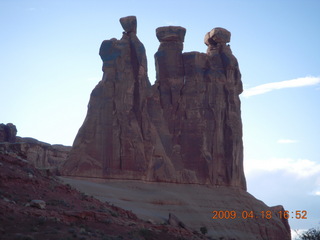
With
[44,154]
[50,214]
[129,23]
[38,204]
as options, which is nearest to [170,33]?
[129,23]

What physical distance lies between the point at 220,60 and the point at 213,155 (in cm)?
1051

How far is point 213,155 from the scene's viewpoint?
2744 inches

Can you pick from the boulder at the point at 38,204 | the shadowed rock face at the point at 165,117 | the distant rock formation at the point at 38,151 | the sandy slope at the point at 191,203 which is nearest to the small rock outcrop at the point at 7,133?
the distant rock formation at the point at 38,151

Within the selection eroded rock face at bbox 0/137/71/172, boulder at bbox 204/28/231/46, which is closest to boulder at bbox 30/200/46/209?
eroded rock face at bbox 0/137/71/172

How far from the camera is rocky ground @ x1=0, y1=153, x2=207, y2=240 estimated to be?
91.0 ft

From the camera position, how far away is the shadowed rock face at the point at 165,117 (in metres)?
61.0

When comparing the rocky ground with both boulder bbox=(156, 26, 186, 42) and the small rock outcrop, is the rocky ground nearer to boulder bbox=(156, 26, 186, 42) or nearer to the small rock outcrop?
boulder bbox=(156, 26, 186, 42)

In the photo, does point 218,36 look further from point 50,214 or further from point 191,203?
point 50,214

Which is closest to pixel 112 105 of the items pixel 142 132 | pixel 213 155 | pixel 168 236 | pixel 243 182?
pixel 142 132

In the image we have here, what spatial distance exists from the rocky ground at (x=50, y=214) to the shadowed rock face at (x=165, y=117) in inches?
840

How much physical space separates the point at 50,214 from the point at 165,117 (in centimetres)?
3984

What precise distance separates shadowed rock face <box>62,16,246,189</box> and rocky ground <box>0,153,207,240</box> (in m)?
21.3

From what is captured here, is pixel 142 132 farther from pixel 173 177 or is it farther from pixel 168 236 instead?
pixel 168 236

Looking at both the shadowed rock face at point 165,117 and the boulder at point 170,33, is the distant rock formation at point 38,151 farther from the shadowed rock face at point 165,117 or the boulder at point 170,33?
the boulder at point 170,33
